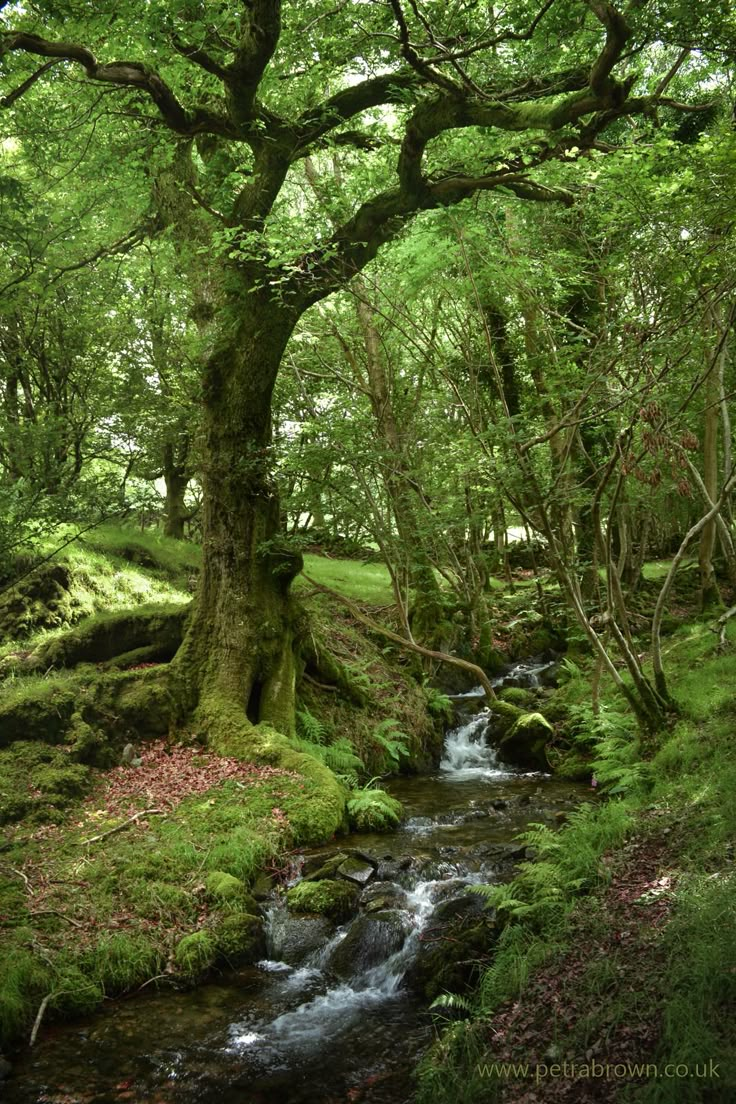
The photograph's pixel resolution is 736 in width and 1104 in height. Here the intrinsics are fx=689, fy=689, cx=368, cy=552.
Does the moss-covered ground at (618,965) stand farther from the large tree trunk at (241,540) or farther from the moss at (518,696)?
the moss at (518,696)

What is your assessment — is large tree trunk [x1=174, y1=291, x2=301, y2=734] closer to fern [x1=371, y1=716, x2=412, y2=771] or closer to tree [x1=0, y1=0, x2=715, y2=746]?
tree [x1=0, y1=0, x2=715, y2=746]

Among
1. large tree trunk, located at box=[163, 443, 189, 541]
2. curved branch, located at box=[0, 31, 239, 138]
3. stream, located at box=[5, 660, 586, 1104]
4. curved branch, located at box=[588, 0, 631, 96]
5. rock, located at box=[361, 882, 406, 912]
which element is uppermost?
curved branch, located at box=[0, 31, 239, 138]

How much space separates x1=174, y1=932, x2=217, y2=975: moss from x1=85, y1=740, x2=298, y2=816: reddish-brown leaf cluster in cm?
227

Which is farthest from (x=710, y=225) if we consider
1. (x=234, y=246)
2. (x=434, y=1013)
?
(x=434, y=1013)

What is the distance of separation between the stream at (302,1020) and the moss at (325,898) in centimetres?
11

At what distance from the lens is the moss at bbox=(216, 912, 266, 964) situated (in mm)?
6336

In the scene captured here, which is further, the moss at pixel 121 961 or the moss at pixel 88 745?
the moss at pixel 88 745

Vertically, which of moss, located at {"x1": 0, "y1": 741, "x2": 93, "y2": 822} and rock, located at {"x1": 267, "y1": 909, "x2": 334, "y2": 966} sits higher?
moss, located at {"x1": 0, "y1": 741, "x2": 93, "y2": 822}

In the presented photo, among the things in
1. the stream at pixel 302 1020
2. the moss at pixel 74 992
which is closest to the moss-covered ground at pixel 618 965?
the stream at pixel 302 1020

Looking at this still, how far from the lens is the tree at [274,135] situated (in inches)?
288

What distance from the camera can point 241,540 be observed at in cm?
1093

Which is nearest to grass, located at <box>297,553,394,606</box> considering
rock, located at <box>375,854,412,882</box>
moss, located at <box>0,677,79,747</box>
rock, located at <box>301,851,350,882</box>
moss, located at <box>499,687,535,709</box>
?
moss, located at <box>499,687,535,709</box>

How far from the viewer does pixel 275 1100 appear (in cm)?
461

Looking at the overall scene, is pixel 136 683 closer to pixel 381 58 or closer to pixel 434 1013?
pixel 434 1013
